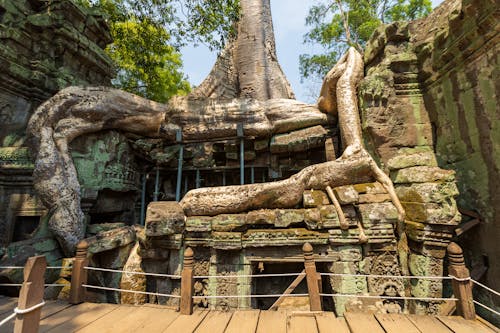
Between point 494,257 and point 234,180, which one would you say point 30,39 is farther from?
point 494,257

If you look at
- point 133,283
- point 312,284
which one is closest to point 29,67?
point 133,283

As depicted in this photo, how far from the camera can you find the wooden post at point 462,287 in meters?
2.11

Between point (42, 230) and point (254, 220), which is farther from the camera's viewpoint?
point (42, 230)

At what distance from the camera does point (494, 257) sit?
3.41 meters

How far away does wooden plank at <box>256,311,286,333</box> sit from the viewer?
207 centimetres

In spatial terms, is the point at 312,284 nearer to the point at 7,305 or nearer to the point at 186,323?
the point at 186,323

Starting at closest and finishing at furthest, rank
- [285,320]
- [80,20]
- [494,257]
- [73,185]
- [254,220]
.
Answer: [285,320], [494,257], [254,220], [73,185], [80,20]

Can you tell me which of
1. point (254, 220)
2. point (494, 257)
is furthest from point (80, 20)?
point (494, 257)

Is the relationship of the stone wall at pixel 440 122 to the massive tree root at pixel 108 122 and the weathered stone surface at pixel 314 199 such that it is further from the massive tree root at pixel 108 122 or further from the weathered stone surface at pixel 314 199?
the massive tree root at pixel 108 122

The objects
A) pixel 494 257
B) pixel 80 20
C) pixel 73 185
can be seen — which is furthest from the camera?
pixel 80 20

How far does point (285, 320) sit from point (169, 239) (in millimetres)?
2224

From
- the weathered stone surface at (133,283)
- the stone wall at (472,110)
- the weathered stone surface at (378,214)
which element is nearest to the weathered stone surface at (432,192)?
the weathered stone surface at (378,214)

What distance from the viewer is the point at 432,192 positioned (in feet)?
10.9

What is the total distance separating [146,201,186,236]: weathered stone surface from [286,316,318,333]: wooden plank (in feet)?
7.00
